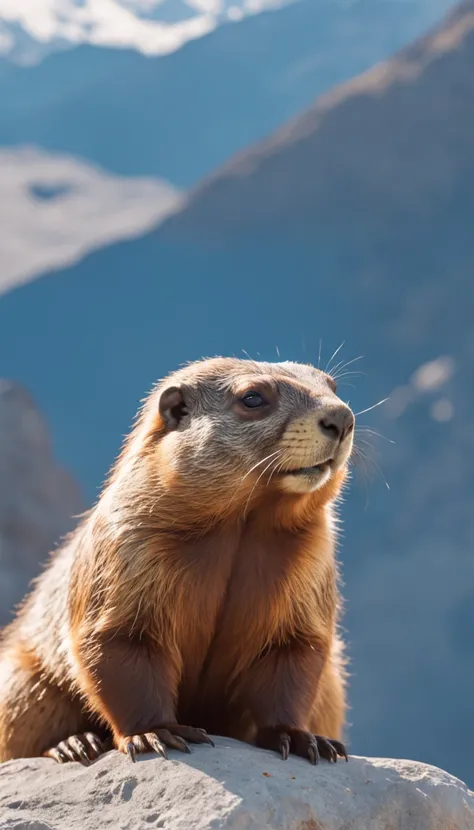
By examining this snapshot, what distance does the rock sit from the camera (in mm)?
4660

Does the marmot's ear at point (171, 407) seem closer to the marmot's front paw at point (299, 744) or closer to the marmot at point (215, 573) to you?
the marmot at point (215, 573)

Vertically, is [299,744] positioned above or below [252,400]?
below

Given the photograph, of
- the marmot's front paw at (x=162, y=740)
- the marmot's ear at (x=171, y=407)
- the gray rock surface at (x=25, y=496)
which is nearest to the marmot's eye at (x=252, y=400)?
the marmot's ear at (x=171, y=407)

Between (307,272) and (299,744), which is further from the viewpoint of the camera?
(307,272)

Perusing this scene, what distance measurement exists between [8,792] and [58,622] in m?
1.18

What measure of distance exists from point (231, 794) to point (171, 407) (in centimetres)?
196

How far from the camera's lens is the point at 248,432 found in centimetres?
545

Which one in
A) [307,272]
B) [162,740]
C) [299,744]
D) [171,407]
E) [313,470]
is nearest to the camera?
[162,740]

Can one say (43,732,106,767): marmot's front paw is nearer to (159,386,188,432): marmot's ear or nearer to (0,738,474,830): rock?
(0,738,474,830): rock

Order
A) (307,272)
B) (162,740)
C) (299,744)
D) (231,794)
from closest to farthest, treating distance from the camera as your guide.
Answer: (231,794) → (162,740) → (299,744) → (307,272)

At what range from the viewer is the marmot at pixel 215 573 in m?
5.30

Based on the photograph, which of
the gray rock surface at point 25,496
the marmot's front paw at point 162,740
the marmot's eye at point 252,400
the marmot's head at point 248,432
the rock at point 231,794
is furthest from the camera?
the gray rock surface at point 25,496

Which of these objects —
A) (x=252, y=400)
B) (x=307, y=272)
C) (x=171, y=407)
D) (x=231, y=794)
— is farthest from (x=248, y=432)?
(x=307, y=272)

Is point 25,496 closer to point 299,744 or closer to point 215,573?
point 215,573
